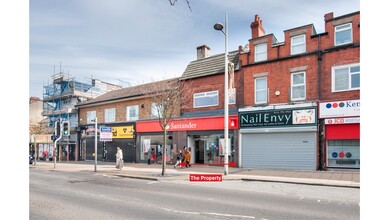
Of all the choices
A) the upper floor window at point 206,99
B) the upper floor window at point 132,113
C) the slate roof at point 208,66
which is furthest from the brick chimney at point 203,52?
the upper floor window at point 132,113

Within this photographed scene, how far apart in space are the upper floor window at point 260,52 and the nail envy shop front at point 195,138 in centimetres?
454

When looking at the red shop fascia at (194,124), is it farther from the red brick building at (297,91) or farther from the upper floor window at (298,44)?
the upper floor window at (298,44)

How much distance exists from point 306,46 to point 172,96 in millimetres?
9379

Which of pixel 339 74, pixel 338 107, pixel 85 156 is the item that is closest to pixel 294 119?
pixel 338 107

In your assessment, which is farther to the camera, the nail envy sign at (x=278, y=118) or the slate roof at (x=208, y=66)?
the slate roof at (x=208, y=66)

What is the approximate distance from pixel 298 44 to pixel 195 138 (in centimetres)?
1038

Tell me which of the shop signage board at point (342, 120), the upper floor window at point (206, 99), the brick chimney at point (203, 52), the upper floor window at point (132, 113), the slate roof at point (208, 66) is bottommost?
the shop signage board at point (342, 120)

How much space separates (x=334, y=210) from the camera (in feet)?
23.5

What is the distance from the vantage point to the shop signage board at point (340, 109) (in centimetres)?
1485

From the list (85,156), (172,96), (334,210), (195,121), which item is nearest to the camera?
(334,210)

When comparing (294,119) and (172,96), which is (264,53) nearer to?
(294,119)

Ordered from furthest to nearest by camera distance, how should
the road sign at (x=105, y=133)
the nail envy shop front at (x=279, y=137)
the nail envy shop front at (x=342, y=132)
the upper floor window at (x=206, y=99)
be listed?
the upper floor window at (x=206, y=99) → the road sign at (x=105, y=133) → the nail envy shop front at (x=279, y=137) → the nail envy shop front at (x=342, y=132)

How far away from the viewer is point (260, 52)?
738 inches

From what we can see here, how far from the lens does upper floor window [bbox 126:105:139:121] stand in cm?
2496
